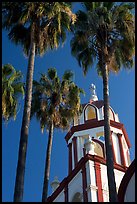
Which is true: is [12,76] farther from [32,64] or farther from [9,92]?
[32,64]

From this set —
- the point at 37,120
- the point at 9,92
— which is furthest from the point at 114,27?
the point at 37,120

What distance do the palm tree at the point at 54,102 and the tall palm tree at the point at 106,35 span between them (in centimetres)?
507

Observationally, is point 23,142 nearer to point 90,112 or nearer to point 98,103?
point 90,112

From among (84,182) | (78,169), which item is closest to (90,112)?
(78,169)

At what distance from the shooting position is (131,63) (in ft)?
65.8

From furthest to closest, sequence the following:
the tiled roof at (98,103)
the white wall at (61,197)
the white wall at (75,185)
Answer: the tiled roof at (98,103), the white wall at (61,197), the white wall at (75,185)

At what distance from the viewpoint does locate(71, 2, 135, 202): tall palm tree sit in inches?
734

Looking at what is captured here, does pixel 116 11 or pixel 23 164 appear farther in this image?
pixel 116 11

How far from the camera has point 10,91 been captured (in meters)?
21.4

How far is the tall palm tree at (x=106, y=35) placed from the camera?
18.6 m

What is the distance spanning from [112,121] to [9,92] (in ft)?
39.0

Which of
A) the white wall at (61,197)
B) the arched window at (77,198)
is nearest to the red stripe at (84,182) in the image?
the arched window at (77,198)

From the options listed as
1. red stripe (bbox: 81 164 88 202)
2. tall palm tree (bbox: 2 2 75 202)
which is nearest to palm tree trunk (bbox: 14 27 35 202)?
tall palm tree (bbox: 2 2 75 202)

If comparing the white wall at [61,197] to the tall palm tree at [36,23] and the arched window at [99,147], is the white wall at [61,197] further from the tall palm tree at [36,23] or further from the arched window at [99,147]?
the tall palm tree at [36,23]
